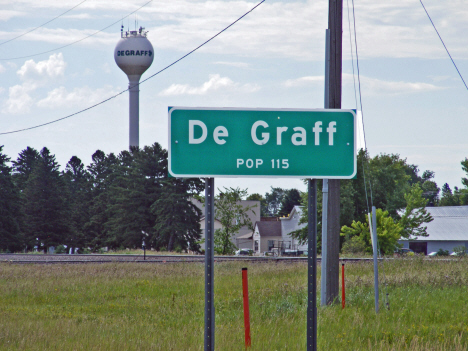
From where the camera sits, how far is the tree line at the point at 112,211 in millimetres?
61062

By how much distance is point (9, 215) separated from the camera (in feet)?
203

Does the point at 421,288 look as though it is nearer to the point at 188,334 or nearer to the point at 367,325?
the point at 367,325

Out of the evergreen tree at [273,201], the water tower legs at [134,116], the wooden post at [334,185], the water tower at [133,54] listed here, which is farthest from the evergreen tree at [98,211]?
the evergreen tree at [273,201]

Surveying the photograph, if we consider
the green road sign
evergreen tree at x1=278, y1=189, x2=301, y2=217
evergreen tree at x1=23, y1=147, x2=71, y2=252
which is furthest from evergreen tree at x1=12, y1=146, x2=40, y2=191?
the green road sign

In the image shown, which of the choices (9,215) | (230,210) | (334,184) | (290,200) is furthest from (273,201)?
(334,184)

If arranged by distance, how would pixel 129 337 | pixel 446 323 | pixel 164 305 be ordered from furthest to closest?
pixel 164 305
pixel 446 323
pixel 129 337

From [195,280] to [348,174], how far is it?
1378 centimetres

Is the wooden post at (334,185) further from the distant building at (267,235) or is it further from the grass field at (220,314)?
the distant building at (267,235)

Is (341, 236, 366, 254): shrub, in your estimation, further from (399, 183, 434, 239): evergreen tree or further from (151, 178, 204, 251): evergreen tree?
(151, 178, 204, 251): evergreen tree

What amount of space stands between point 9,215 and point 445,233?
48.4m

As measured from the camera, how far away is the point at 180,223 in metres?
60.2

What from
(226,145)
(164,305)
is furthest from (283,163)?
(164,305)

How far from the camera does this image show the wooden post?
11.8 meters

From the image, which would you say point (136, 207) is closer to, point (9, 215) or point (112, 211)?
point (112, 211)
